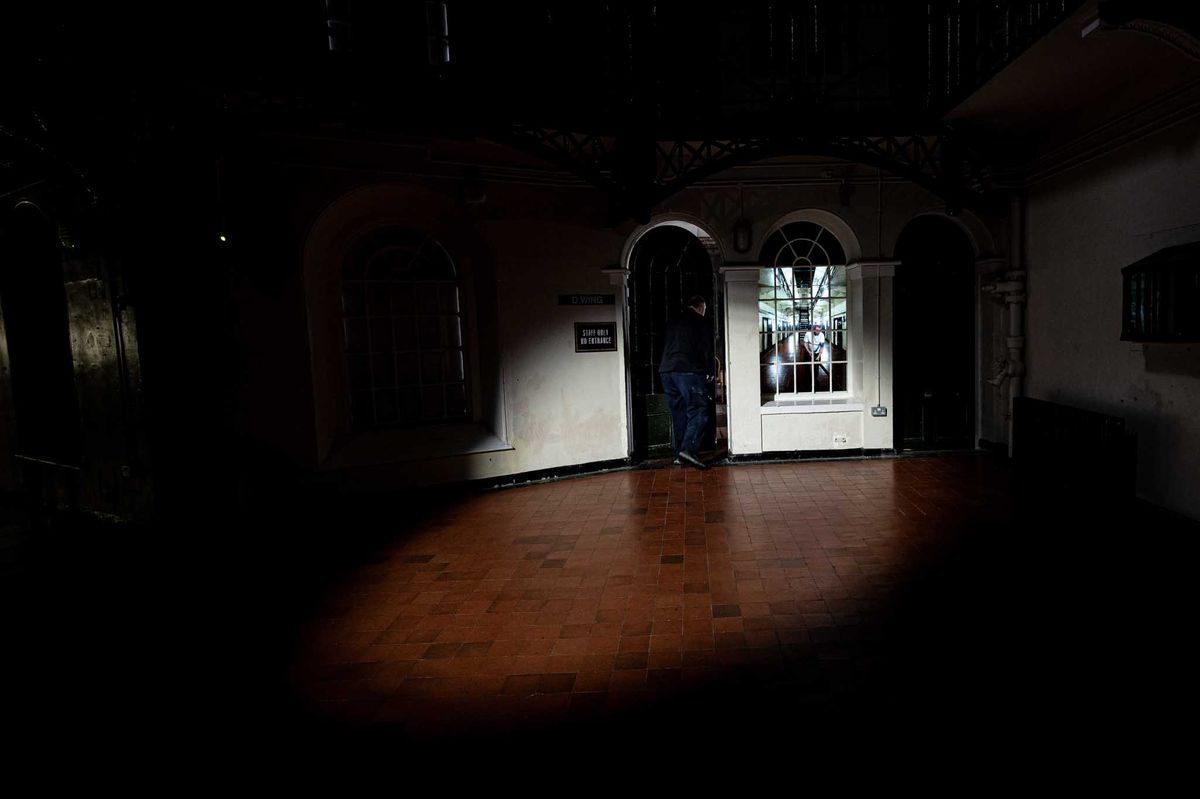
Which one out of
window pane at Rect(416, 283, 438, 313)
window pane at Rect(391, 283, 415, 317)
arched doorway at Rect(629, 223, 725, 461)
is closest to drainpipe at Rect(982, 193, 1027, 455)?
arched doorway at Rect(629, 223, 725, 461)

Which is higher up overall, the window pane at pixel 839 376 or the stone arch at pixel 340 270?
the stone arch at pixel 340 270

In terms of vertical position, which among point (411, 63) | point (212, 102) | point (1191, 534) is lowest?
point (1191, 534)

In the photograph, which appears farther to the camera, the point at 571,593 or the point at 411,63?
the point at 411,63

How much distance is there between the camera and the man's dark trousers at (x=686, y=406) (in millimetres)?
8500

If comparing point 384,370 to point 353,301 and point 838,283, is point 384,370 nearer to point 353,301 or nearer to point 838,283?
point 353,301

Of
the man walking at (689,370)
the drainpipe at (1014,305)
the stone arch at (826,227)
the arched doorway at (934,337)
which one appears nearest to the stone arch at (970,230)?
the arched doorway at (934,337)

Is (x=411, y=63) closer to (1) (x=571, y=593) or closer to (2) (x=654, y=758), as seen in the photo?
(1) (x=571, y=593)

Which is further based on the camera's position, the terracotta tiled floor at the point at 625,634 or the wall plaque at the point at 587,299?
the wall plaque at the point at 587,299

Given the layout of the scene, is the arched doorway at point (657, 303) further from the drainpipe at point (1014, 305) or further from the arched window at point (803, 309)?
the drainpipe at point (1014, 305)

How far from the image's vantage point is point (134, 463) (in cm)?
633

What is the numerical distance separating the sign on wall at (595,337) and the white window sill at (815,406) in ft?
7.47

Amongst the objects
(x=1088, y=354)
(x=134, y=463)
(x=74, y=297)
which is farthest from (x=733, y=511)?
(x=74, y=297)

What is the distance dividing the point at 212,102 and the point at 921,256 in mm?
8472

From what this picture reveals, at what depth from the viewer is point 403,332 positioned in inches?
313
